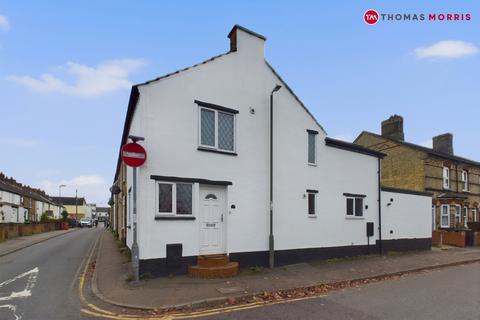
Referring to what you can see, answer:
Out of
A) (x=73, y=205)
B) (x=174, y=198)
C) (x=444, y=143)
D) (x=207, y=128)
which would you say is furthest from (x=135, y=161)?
(x=73, y=205)

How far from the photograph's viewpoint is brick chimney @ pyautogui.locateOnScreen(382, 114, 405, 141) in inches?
1086

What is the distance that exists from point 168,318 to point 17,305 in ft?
12.0

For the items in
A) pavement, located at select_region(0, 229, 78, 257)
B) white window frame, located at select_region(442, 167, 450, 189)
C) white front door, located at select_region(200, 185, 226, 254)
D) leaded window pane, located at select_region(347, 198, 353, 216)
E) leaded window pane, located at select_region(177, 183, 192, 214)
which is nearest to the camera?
leaded window pane, located at select_region(177, 183, 192, 214)

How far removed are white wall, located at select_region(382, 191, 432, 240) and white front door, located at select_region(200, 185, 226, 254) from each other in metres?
9.46

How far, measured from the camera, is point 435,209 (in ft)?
79.2

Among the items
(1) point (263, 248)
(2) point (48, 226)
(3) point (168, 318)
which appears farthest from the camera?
(2) point (48, 226)

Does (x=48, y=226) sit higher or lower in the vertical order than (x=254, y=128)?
lower

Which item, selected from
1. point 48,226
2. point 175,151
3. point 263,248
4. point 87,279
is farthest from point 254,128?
point 48,226

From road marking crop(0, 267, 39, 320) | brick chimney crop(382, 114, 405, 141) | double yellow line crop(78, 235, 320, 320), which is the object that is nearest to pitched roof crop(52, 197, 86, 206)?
brick chimney crop(382, 114, 405, 141)

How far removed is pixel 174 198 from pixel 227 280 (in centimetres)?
296

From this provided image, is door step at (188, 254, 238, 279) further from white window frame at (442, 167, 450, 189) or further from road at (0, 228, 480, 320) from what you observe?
white window frame at (442, 167, 450, 189)

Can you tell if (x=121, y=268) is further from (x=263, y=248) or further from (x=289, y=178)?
(x=289, y=178)

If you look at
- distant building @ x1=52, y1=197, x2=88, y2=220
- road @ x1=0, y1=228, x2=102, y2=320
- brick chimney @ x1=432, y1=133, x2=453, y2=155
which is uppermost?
brick chimney @ x1=432, y1=133, x2=453, y2=155

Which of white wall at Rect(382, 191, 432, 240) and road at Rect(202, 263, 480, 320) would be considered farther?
white wall at Rect(382, 191, 432, 240)
